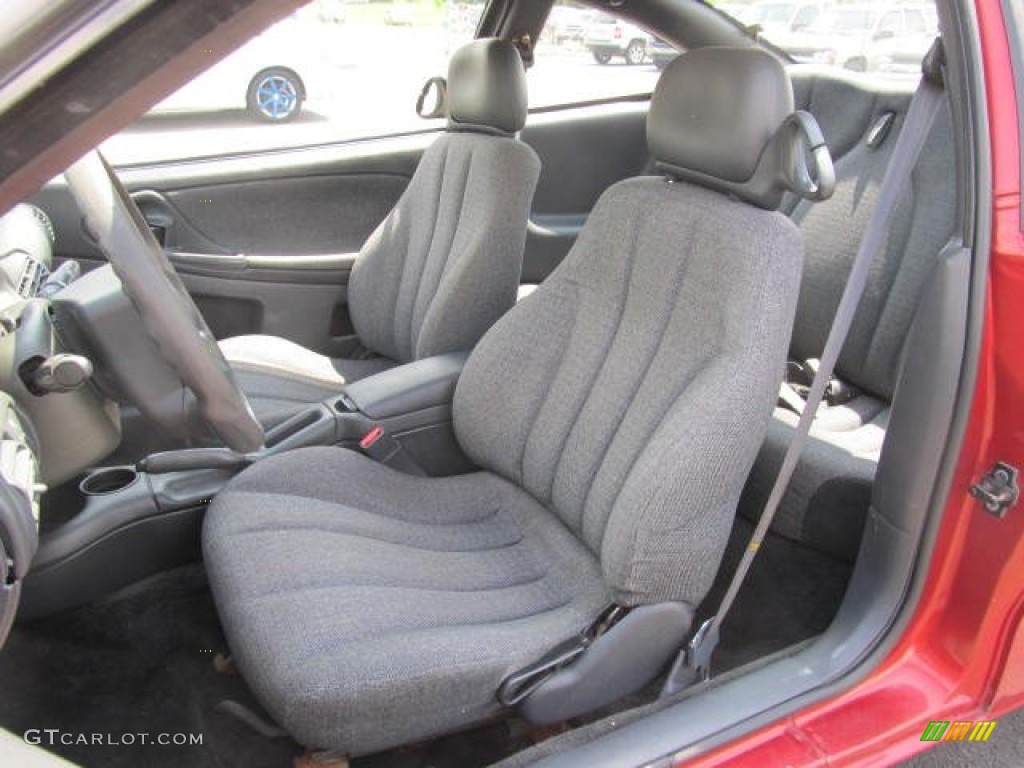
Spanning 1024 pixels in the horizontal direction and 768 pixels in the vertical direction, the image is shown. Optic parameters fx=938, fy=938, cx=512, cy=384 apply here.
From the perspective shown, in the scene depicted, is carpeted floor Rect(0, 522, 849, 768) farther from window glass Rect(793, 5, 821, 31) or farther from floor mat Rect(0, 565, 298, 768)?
window glass Rect(793, 5, 821, 31)

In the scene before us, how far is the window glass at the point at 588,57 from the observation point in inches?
102

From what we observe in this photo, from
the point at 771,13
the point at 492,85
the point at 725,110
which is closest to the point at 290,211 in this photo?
the point at 492,85

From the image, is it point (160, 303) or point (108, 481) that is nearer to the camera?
point (160, 303)

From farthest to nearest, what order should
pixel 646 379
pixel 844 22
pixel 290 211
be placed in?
pixel 290 211, pixel 844 22, pixel 646 379

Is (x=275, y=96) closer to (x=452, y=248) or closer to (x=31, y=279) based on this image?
(x=452, y=248)

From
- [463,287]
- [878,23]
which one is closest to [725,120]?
[463,287]

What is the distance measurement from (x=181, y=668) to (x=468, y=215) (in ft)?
3.91

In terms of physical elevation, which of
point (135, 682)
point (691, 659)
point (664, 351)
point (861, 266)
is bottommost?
point (135, 682)

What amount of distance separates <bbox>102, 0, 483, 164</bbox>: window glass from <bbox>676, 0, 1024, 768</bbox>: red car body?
1.56 metres

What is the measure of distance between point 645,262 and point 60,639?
4.09 ft

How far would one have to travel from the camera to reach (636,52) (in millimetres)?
2703

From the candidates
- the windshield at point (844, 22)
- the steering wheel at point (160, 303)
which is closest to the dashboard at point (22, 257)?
the steering wheel at point (160, 303)

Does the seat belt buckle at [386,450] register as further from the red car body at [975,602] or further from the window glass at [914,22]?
the window glass at [914,22]

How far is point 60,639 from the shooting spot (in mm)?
1704
